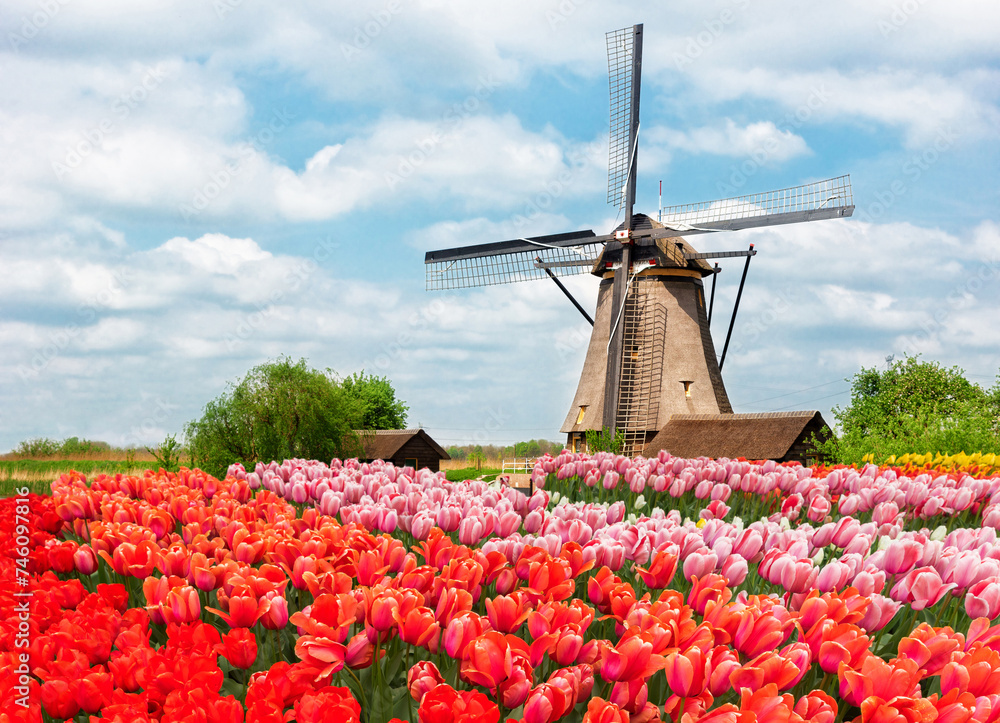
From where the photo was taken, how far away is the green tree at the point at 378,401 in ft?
151

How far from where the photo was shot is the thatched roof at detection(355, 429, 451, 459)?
34.1 meters

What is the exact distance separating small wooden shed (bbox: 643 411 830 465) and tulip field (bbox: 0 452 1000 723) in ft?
63.9

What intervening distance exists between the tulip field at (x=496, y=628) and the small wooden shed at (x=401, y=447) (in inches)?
1162

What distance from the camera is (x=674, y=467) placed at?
8750mm

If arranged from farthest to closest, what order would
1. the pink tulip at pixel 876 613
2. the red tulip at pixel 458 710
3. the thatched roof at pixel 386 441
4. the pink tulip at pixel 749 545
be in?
the thatched roof at pixel 386 441
the pink tulip at pixel 749 545
the pink tulip at pixel 876 613
the red tulip at pixel 458 710

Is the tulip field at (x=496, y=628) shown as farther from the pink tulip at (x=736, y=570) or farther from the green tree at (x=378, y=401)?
the green tree at (x=378, y=401)

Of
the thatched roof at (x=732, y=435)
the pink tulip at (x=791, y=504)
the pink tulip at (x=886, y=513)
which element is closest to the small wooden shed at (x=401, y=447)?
the thatched roof at (x=732, y=435)

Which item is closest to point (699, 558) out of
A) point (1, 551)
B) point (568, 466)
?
point (1, 551)

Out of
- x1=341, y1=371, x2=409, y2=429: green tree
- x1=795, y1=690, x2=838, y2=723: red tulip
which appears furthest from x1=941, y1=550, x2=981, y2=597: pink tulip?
x1=341, y1=371, x2=409, y2=429: green tree

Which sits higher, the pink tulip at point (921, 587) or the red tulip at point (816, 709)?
the pink tulip at point (921, 587)

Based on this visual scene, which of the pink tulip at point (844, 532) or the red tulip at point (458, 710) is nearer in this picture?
the red tulip at point (458, 710)

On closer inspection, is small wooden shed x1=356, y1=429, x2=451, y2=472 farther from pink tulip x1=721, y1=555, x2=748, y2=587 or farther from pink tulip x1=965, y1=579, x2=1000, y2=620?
pink tulip x1=965, y1=579, x2=1000, y2=620

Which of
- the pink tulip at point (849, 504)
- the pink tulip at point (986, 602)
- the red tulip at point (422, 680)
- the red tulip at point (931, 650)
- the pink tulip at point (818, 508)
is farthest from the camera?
the pink tulip at point (849, 504)

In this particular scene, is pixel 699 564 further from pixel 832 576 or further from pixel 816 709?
pixel 816 709
